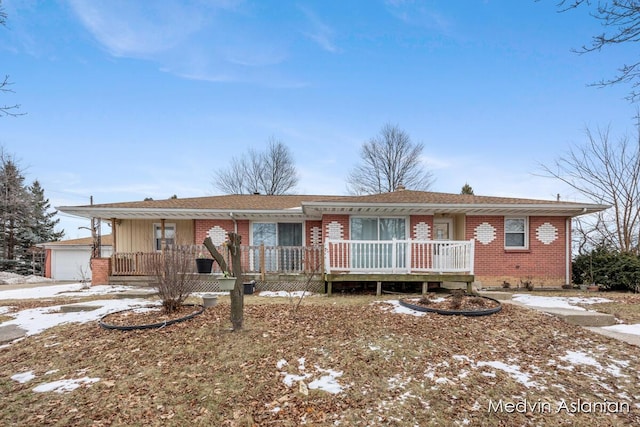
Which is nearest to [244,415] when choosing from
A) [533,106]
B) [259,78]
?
[259,78]

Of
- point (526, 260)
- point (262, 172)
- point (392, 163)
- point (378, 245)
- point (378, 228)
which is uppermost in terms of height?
point (392, 163)

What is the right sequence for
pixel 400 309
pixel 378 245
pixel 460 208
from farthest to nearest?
pixel 460 208
pixel 378 245
pixel 400 309

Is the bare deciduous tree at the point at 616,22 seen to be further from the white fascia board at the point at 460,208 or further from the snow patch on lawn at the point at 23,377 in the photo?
the snow patch on lawn at the point at 23,377

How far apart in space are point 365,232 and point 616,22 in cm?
778

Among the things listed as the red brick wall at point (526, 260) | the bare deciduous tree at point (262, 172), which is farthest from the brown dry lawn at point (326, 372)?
the bare deciduous tree at point (262, 172)

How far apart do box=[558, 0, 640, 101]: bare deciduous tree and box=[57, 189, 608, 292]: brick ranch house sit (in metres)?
5.67

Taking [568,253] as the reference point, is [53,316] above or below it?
below

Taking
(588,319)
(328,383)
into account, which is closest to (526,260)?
(588,319)

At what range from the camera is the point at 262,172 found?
2761cm

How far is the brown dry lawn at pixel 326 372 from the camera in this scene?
9.41ft

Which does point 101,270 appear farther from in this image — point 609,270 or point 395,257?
point 609,270

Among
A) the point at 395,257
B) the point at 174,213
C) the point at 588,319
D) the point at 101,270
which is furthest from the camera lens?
the point at 174,213

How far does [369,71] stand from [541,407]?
13.7 m

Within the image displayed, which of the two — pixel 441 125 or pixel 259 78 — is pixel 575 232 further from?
pixel 259 78
